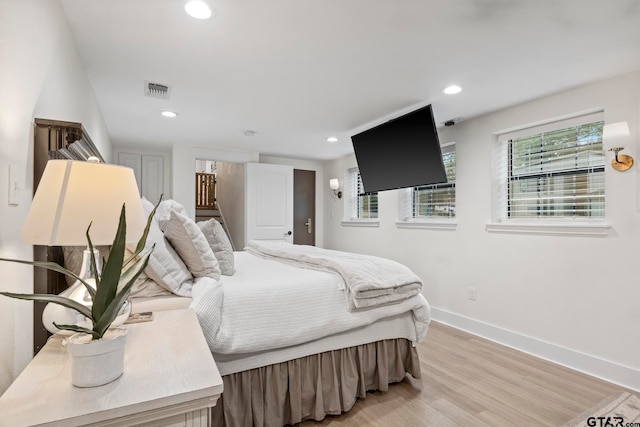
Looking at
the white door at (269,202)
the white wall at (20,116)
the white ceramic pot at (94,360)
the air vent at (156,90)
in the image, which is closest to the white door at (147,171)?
the white door at (269,202)

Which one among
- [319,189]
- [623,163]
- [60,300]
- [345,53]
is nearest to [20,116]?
[60,300]

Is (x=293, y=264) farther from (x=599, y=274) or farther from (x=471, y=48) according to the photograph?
(x=599, y=274)

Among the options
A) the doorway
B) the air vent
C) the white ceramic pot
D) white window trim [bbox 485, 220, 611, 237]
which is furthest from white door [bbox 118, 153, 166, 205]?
the white ceramic pot

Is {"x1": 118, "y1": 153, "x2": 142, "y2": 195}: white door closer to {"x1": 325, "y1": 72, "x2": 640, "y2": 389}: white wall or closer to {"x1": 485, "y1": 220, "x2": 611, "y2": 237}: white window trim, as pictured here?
{"x1": 325, "y1": 72, "x2": 640, "y2": 389}: white wall

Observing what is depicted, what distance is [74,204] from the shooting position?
907 mm

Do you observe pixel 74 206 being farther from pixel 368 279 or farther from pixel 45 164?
pixel 368 279

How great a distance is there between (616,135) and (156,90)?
3.39 meters

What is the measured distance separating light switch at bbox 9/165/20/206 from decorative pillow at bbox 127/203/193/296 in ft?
1.45

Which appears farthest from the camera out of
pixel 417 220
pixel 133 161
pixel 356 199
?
pixel 356 199

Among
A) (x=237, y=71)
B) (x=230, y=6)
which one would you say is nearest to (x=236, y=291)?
(x=230, y=6)

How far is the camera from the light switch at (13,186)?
1.04 metres

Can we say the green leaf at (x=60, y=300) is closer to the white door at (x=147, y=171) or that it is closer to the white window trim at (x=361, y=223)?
the white window trim at (x=361, y=223)

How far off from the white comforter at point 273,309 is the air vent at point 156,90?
64.9 inches

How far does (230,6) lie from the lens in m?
1.67
